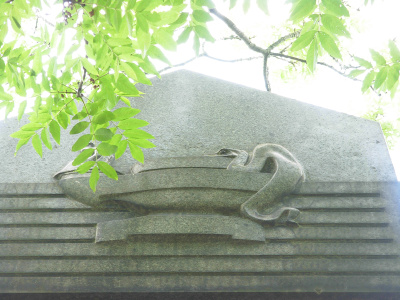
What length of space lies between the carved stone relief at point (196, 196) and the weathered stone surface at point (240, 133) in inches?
Result: 17.7

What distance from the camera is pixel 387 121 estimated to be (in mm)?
7434

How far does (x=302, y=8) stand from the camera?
8.86ft

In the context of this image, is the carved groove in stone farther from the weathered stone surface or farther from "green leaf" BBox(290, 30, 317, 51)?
"green leaf" BBox(290, 30, 317, 51)

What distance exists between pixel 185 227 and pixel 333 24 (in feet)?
6.18

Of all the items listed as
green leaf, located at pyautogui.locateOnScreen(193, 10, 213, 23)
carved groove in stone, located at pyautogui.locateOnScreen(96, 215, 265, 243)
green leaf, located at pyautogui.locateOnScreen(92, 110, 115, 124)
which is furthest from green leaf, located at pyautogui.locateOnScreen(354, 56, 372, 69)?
green leaf, located at pyautogui.locateOnScreen(92, 110, 115, 124)

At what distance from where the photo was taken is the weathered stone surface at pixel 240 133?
4.31 m

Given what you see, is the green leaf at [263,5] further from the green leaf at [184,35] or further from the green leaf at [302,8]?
the green leaf at [184,35]

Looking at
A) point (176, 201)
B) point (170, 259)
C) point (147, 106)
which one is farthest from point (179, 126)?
point (170, 259)

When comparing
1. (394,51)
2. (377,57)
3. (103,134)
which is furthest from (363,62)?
(103,134)

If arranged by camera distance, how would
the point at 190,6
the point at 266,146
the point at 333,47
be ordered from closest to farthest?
the point at 333,47, the point at 190,6, the point at 266,146

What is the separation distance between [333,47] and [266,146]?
5.05 ft

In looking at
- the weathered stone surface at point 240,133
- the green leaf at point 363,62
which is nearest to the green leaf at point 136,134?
the weathered stone surface at point 240,133

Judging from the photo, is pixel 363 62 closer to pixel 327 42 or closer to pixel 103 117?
pixel 327 42

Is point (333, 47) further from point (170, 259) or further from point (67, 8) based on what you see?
point (170, 259)
